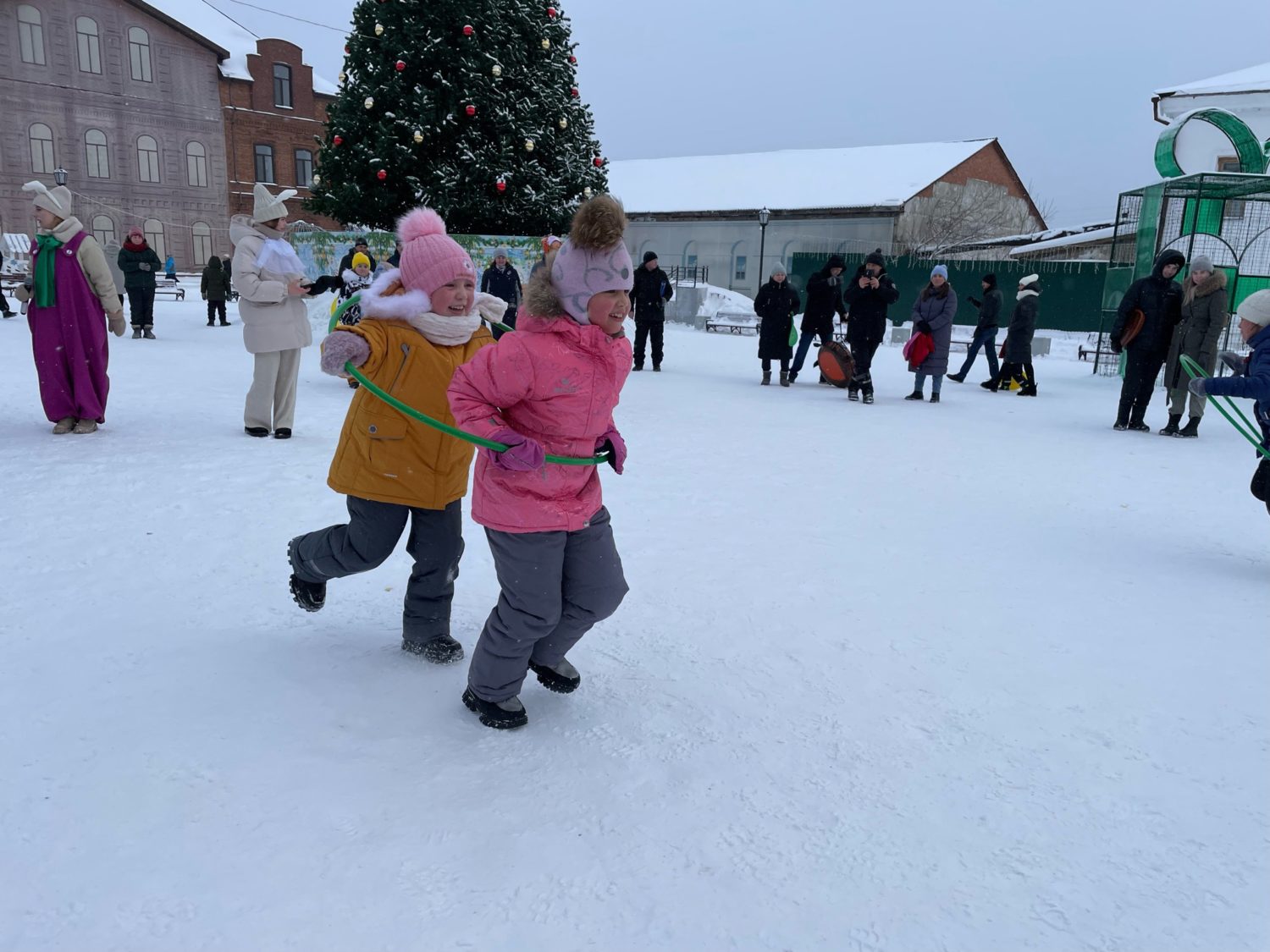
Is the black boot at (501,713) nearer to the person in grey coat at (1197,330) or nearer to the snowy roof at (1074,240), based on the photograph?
A: the person in grey coat at (1197,330)

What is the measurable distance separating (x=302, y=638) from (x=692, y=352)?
1367cm

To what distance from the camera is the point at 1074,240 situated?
28938 mm

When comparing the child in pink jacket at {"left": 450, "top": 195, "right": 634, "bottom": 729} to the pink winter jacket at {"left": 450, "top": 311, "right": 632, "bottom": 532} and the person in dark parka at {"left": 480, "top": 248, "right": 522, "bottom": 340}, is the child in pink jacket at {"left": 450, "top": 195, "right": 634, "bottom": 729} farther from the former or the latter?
the person in dark parka at {"left": 480, "top": 248, "right": 522, "bottom": 340}

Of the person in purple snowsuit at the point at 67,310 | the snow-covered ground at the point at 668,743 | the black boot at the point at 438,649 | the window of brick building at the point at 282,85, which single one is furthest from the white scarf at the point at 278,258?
the window of brick building at the point at 282,85

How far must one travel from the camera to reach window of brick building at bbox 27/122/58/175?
34.7 metres

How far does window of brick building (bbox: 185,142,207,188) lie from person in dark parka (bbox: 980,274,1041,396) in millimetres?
37157

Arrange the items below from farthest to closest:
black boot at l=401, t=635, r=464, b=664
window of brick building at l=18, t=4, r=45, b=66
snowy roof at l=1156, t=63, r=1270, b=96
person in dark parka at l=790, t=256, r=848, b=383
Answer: window of brick building at l=18, t=4, r=45, b=66, snowy roof at l=1156, t=63, r=1270, b=96, person in dark parka at l=790, t=256, r=848, b=383, black boot at l=401, t=635, r=464, b=664

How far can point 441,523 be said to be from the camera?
3.15 meters

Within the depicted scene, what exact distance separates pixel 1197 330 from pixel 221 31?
4304 cm

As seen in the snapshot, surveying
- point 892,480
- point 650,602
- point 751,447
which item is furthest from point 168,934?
point 751,447

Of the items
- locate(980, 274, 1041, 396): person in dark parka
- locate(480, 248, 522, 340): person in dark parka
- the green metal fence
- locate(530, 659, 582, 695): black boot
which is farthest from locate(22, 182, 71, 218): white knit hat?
the green metal fence

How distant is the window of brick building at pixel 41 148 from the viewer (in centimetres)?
3472

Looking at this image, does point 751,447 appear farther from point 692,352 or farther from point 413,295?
point 692,352

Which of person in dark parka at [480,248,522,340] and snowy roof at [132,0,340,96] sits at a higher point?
snowy roof at [132,0,340,96]
